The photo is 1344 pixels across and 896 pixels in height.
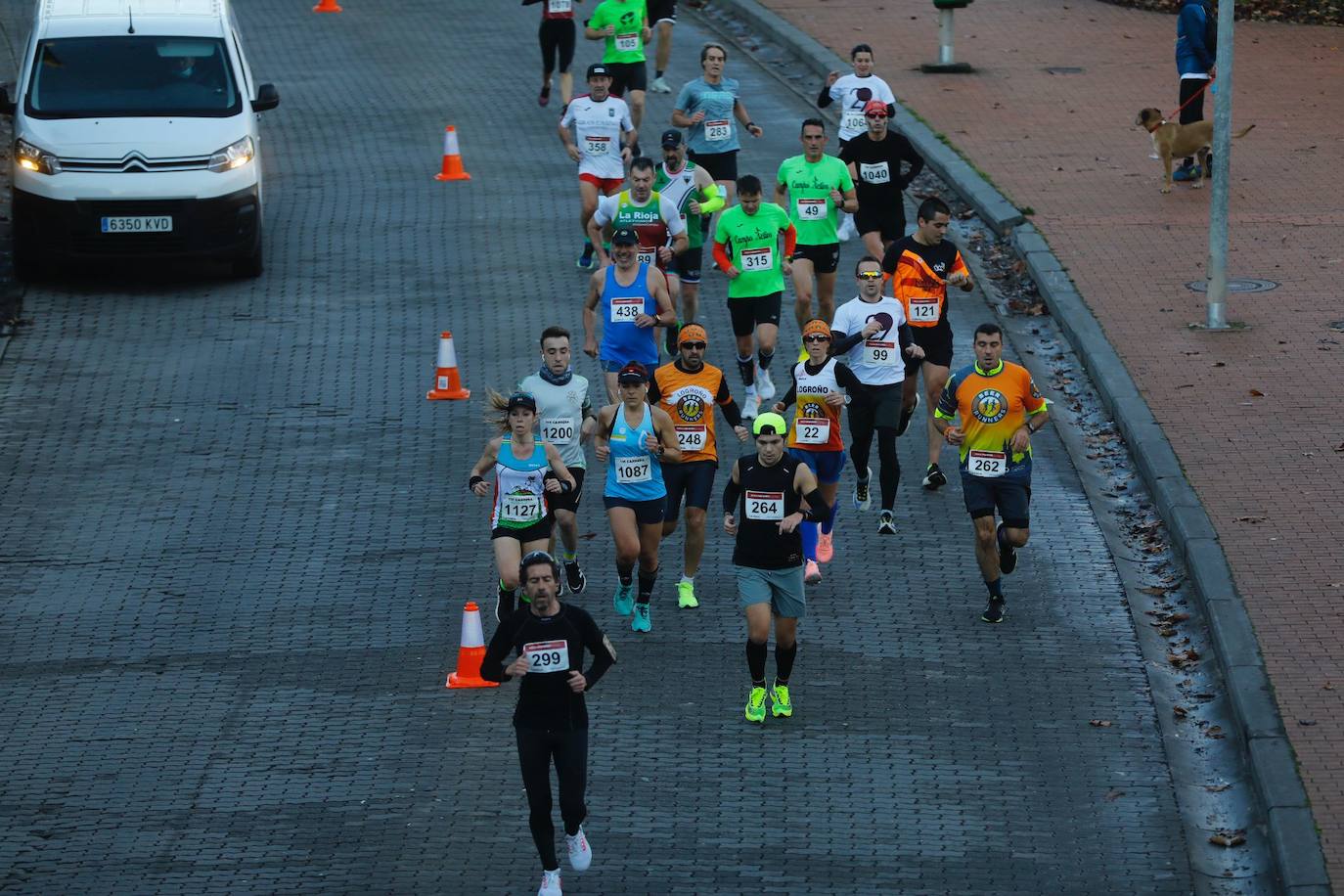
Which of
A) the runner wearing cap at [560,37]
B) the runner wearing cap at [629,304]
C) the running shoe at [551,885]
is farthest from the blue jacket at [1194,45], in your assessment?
the running shoe at [551,885]

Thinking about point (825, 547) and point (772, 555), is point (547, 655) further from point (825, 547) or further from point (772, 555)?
point (825, 547)

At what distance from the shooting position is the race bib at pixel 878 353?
46.4ft

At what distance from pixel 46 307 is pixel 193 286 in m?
1.44

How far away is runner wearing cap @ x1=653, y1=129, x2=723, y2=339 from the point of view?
17125 mm

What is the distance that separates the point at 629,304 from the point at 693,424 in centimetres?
228

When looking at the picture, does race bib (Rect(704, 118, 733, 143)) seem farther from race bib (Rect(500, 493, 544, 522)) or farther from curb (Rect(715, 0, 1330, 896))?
race bib (Rect(500, 493, 544, 522))

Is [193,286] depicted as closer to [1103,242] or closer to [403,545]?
[403,545]

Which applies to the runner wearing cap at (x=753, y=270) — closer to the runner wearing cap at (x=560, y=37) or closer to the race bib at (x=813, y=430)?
the race bib at (x=813, y=430)

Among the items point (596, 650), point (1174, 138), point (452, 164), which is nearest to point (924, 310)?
point (596, 650)

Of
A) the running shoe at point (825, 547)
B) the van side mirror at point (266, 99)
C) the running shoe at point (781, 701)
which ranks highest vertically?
the van side mirror at point (266, 99)

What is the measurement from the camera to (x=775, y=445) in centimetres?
1150

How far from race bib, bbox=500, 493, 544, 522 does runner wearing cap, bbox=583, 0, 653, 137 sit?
11.0 meters

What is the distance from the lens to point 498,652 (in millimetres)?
9680

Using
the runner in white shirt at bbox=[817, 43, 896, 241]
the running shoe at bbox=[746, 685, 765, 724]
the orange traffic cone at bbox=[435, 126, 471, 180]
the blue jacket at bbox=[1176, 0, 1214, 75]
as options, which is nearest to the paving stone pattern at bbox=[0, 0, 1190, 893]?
the running shoe at bbox=[746, 685, 765, 724]
